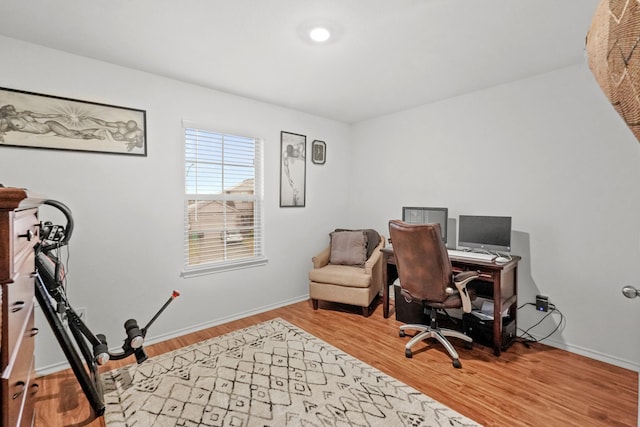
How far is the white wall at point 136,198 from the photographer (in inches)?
89.2

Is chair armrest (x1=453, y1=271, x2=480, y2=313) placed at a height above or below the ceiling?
below

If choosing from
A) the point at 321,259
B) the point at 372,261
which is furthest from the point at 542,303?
the point at 321,259

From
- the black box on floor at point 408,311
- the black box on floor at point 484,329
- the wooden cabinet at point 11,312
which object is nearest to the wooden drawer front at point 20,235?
the wooden cabinet at point 11,312

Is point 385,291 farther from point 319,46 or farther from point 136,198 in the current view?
point 136,198

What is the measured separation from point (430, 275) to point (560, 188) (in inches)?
56.0

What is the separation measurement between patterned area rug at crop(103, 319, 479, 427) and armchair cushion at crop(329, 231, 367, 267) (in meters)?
1.27

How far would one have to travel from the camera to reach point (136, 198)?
2.68 m

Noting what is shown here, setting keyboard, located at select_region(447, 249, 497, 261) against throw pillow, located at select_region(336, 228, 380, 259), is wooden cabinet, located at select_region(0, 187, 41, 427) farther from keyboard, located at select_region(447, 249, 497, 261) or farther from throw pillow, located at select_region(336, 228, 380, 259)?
throw pillow, located at select_region(336, 228, 380, 259)

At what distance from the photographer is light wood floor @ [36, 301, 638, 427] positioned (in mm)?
1844

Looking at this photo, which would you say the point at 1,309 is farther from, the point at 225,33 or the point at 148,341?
the point at 148,341

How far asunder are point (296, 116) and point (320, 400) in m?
3.14

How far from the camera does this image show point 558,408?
6.25 feet

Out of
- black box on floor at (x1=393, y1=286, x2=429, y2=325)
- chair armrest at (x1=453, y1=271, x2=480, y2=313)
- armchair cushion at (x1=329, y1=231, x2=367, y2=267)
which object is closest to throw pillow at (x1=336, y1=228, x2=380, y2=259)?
armchair cushion at (x1=329, y1=231, x2=367, y2=267)

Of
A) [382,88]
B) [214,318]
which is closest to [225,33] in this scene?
[382,88]
